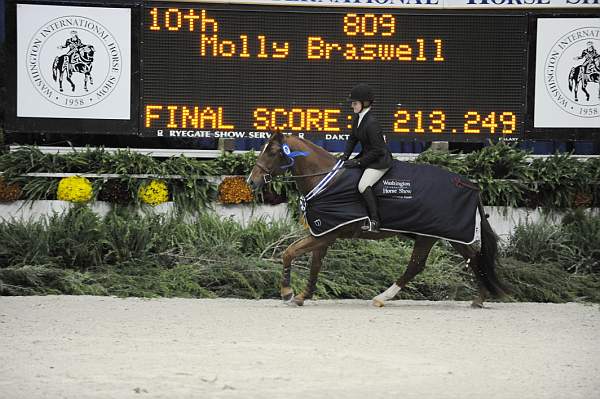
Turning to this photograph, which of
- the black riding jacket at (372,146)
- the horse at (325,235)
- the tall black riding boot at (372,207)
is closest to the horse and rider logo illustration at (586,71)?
the horse at (325,235)

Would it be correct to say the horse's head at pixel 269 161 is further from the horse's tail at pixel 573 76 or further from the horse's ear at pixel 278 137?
the horse's tail at pixel 573 76

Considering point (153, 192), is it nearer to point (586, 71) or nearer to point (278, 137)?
point (278, 137)

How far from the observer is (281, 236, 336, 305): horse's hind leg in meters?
11.8

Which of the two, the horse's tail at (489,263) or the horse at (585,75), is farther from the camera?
the horse at (585,75)

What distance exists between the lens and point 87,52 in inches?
565

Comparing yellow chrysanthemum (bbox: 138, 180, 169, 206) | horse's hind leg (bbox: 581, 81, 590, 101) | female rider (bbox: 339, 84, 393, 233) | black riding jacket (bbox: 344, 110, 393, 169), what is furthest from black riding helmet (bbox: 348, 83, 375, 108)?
horse's hind leg (bbox: 581, 81, 590, 101)

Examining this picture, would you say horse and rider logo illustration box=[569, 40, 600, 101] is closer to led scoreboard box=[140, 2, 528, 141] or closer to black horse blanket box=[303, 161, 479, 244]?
led scoreboard box=[140, 2, 528, 141]

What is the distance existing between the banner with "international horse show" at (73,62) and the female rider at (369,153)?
3731 millimetres

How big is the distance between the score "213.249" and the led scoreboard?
1 cm

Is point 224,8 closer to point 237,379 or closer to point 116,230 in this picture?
point 116,230

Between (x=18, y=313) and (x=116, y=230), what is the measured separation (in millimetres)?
2871

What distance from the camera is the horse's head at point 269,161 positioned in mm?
12156

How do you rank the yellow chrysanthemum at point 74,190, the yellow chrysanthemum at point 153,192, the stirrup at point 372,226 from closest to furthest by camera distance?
the stirrup at point 372,226 → the yellow chrysanthemum at point 74,190 → the yellow chrysanthemum at point 153,192

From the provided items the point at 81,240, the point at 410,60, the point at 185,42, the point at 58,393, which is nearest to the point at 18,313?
the point at 81,240
